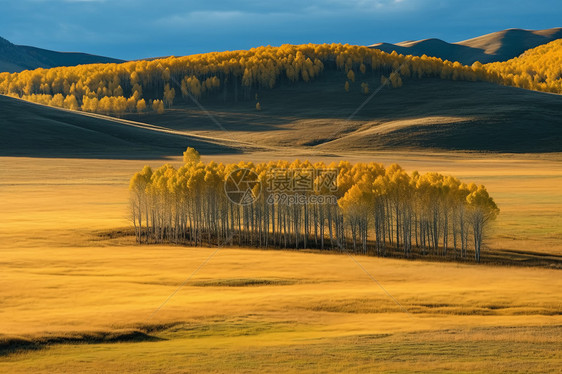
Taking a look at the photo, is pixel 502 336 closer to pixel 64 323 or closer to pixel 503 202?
pixel 64 323

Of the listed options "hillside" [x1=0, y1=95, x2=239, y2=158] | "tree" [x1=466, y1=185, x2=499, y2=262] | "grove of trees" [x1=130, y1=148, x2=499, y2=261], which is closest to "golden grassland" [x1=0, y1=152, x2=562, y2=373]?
"tree" [x1=466, y1=185, x2=499, y2=262]

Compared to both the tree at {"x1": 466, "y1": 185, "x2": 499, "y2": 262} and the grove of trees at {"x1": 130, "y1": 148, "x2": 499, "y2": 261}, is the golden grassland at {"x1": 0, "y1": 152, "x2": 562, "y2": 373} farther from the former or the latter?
the grove of trees at {"x1": 130, "y1": 148, "x2": 499, "y2": 261}

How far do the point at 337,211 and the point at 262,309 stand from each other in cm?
3319

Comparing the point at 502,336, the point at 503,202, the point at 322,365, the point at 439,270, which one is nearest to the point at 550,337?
the point at 502,336

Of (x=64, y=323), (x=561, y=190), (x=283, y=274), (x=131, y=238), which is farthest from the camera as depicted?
(x=561, y=190)

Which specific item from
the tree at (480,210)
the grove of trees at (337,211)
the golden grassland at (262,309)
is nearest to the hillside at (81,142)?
the grove of trees at (337,211)

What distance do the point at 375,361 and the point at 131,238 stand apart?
47.9 m

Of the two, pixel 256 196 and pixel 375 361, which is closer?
pixel 375 361

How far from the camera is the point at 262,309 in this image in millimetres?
37969

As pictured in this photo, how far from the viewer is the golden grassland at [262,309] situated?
28.9 m

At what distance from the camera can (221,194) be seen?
2963 inches

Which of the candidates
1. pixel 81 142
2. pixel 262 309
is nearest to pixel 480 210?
pixel 262 309

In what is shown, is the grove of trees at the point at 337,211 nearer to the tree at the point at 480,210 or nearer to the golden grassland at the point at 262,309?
the tree at the point at 480,210

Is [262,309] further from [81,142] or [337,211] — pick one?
[81,142]
